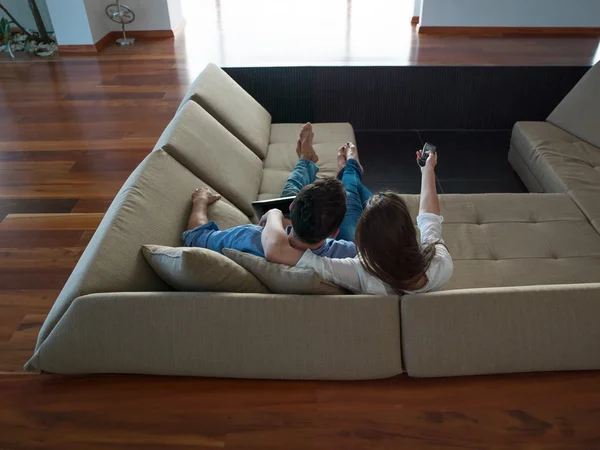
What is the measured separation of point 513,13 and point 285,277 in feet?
16.0

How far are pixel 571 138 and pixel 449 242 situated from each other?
1.36 meters

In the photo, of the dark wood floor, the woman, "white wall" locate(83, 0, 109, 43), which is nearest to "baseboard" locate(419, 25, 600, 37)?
"white wall" locate(83, 0, 109, 43)

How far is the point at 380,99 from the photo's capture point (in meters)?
3.72

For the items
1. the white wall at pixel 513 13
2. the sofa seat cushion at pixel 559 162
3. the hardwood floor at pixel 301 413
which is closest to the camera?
the hardwood floor at pixel 301 413

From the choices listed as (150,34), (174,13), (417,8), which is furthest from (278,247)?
(417,8)

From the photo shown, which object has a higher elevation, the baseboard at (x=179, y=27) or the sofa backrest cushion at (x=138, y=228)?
the sofa backrest cushion at (x=138, y=228)

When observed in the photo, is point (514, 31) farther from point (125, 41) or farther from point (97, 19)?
point (97, 19)

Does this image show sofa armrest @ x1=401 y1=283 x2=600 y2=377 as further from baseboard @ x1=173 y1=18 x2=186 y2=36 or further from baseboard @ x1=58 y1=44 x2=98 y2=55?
baseboard @ x1=173 y1=18 x2=186 y2=36

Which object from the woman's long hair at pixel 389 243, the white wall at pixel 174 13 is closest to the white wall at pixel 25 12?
the white wall at pixel 174 13

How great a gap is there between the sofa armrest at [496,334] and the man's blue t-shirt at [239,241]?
0.37 meters

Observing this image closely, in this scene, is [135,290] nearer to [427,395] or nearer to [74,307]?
[74,307]

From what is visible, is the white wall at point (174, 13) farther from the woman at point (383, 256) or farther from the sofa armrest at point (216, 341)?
the sofa armrest at point (216, 341)

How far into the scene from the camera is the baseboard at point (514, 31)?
521cm

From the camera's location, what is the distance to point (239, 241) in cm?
177
